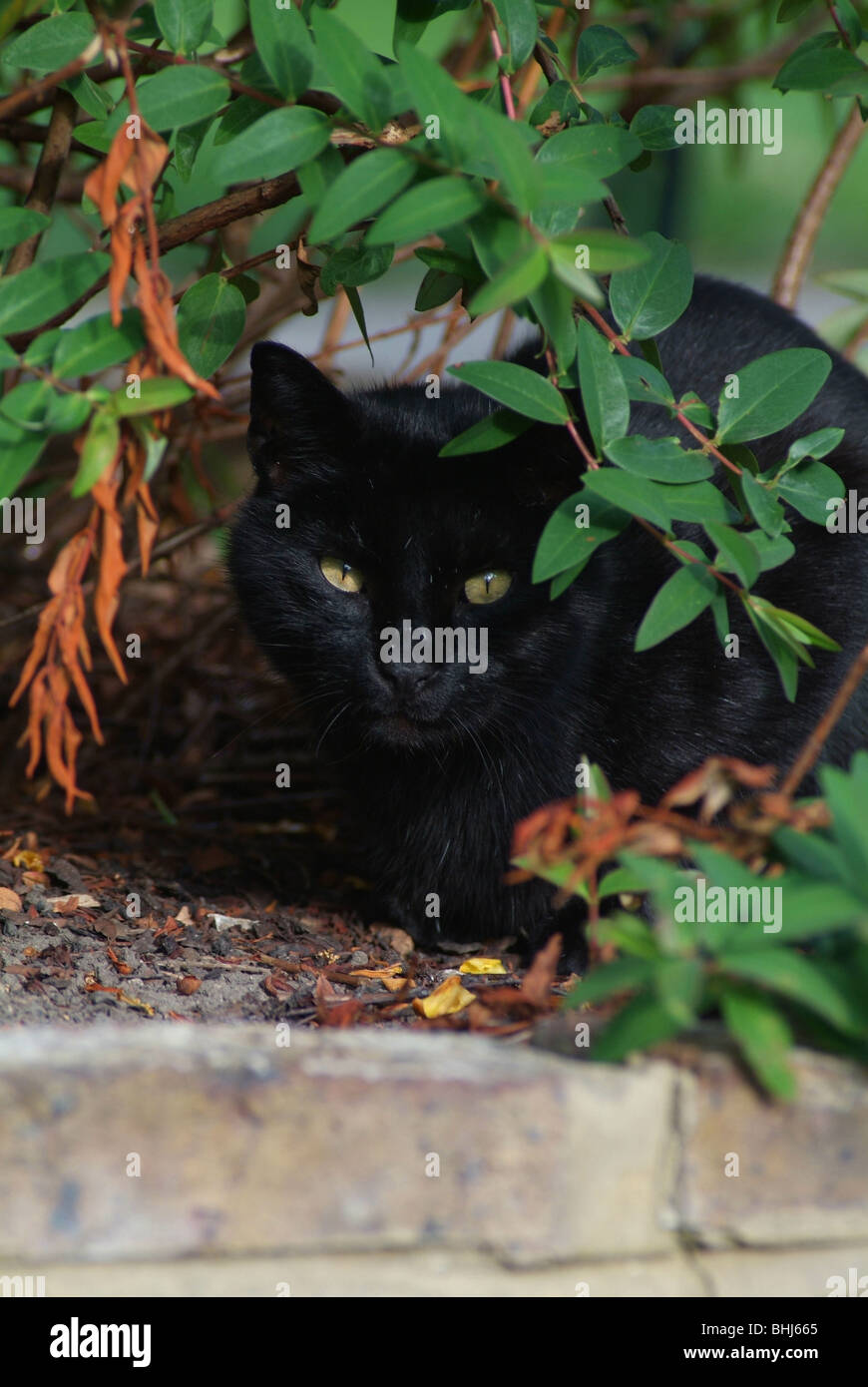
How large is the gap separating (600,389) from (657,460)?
10 cm

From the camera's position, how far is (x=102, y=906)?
2.14m

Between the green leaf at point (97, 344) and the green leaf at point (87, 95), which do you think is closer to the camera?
the green leaf at point (97, 344)

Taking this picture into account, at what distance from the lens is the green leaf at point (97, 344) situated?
4.51 feet

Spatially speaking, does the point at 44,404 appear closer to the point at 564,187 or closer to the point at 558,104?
the point at 564,187

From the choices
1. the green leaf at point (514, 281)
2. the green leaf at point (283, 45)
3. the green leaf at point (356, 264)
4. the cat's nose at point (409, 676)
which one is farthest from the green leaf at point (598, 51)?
the cat's nose at point (409, 676)

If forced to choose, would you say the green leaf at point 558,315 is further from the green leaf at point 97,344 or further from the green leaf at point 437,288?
the green leaf at point 97,344

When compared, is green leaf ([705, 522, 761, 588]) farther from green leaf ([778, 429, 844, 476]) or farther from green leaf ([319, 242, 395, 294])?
green leaf ([319, 242, 395, 294])

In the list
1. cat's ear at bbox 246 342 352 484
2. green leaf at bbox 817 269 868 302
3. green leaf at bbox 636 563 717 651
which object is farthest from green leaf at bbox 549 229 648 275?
green leaf at bbox 817 269 868 302

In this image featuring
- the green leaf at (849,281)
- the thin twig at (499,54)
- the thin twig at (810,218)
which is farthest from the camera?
the thin twig at (810,218)

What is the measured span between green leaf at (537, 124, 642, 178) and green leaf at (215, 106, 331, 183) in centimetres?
25

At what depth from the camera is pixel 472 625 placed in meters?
1.87

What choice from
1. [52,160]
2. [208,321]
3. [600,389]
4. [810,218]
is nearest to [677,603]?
[600,389]

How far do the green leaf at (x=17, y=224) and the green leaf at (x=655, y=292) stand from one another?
0.66 metres

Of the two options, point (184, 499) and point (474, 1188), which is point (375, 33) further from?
point (474, 1188)
